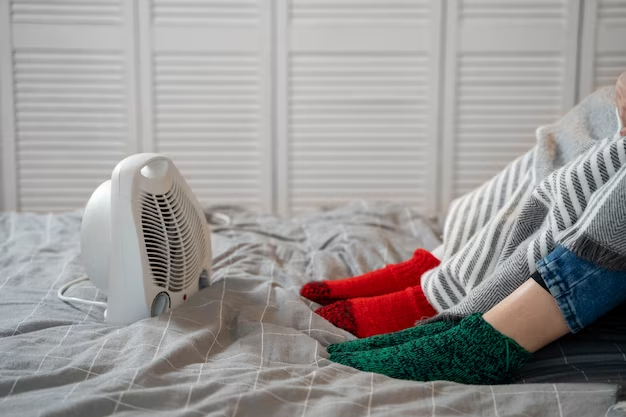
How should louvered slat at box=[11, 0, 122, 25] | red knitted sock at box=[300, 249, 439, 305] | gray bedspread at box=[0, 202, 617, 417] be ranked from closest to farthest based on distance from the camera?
gray bedspread at box=[0, 202, 617, 417] → red knitted sock at box=[300, 249, 439, 305] → louvered slat at box=[11, 0, 122, 25]

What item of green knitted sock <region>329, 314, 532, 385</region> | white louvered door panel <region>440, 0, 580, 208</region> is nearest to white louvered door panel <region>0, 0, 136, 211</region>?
white louvered door panel <region>440, 0, 580, 208</region>

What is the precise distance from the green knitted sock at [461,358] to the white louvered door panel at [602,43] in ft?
6.24

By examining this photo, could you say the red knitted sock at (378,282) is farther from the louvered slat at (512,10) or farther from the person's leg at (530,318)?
the louvered slat at (512,10)

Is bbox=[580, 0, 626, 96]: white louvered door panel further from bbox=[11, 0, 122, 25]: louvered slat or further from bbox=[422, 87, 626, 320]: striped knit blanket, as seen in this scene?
bbox=[11, 0, 122, 25]: louvered slat

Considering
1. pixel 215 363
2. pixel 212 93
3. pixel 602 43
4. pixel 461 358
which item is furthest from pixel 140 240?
pixel 602 43

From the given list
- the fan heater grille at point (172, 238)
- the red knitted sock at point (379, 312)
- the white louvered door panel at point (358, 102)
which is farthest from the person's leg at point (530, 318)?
the white louvered door panel at point (358, 102)

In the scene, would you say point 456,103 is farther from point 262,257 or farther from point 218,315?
point 218,315

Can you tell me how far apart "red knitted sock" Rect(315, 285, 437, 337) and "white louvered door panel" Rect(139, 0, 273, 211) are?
4.92 feet

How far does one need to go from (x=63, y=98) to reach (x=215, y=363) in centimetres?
189

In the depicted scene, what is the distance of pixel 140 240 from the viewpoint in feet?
3.72

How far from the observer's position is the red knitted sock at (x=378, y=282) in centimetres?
132

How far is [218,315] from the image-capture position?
113cm

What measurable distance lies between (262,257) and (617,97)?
0.74 m

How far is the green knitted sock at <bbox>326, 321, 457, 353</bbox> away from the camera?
1.05 meters
